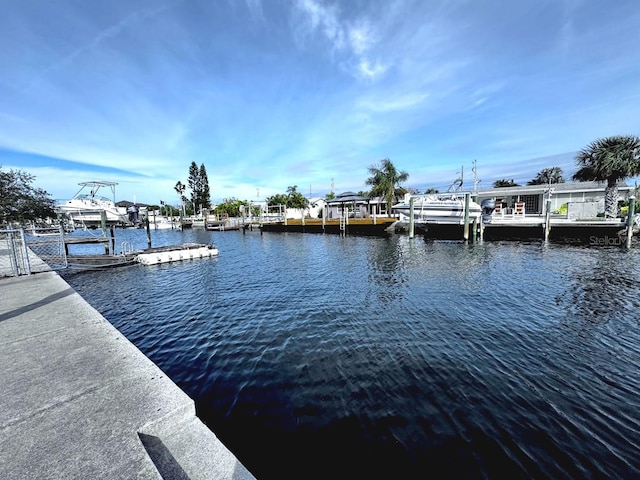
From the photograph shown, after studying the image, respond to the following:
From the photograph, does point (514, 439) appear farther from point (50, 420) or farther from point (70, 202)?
point (70, 202)

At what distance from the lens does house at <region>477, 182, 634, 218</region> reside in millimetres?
34094

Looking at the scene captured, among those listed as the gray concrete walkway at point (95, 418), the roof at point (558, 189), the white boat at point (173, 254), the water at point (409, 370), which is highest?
the roof at point (558, 189)

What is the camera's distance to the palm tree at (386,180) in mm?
50812

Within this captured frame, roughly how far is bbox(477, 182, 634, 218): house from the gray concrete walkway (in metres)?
42.1

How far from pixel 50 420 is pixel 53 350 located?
6.73 ft

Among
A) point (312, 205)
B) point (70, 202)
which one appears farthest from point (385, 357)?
point (312, 205)

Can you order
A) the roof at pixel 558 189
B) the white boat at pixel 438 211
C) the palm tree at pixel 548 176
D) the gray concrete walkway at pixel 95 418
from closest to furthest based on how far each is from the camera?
the gray concrete walkway at pixel 95 418 < the white boat at pixel 438 211 < the roof at pixel 558 189 < the palm tree at pixel 548 176

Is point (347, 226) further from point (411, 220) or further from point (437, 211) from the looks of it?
point (437, 211)

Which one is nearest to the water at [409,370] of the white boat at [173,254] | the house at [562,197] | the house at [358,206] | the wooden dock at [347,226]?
the white boat at [173,254]

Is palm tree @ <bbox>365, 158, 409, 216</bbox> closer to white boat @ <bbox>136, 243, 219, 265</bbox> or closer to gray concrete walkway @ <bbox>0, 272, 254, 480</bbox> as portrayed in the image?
white boat @ <bbox>136, 243, 219, 265</bbox>

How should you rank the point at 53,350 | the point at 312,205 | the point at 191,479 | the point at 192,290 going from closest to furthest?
the point at 191,479 < the point at 53,350 < the point at 192,290 < the point at 312,205

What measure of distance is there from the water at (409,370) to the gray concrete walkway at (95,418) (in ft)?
4.45

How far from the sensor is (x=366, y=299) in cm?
1063

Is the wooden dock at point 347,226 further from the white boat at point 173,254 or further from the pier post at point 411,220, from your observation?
the white boat at point 173,254
